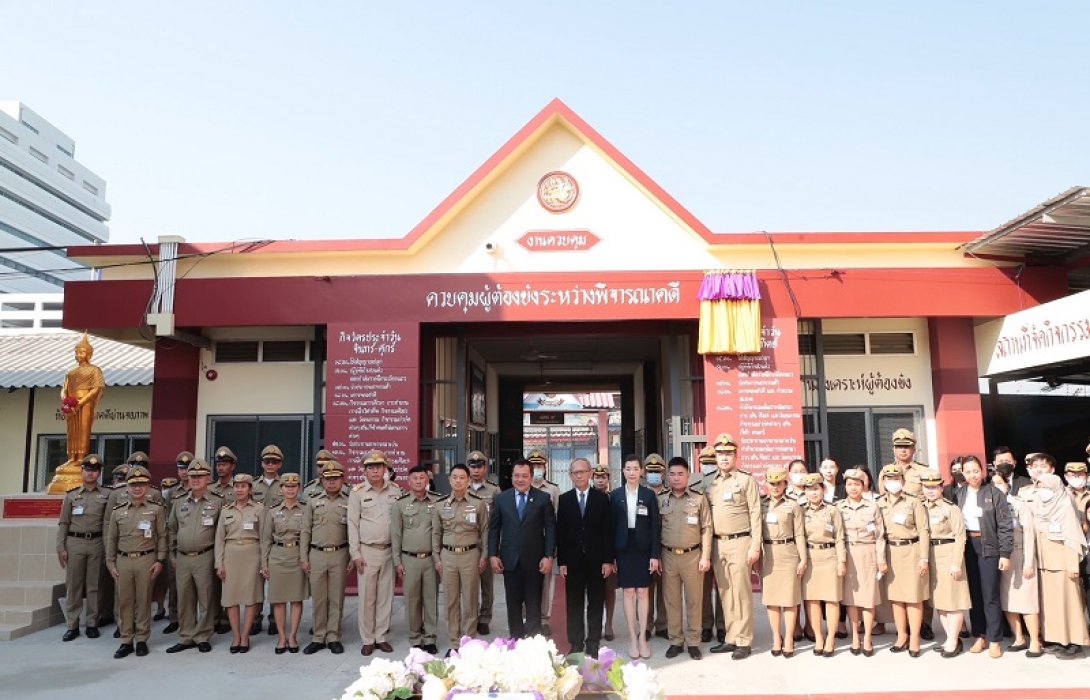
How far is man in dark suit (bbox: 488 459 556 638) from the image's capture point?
6199 mm

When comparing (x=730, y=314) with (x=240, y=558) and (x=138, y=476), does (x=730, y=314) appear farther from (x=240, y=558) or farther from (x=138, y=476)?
(x=138, y=476)

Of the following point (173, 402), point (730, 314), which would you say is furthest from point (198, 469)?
point (730, 314)

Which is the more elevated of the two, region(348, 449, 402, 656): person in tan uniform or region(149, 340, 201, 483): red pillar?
region(149, 340, 201, 483): red pillar

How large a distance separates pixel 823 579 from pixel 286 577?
4.23 meters

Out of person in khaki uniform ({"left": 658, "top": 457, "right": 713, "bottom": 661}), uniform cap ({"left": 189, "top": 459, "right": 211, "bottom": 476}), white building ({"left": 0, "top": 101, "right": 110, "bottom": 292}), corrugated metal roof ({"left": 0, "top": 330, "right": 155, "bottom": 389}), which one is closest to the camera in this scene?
person in khaki uniform ({"left": 658, "top": 457, "right": 713, "bottom": 661})

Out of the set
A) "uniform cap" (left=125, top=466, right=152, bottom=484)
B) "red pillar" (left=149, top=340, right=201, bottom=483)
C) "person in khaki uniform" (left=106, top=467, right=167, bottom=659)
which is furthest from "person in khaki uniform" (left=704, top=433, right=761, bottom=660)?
"red pillar" (left=149, top=340, right=201, bottom=483)

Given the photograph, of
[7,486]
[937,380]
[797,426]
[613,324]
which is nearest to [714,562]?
[797,426]

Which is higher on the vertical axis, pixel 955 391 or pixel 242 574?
pixel 955 391

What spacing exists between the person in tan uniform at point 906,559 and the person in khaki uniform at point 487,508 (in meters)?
3.20

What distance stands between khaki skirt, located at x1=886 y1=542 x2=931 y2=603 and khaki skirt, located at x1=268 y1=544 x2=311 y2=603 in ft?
15.1

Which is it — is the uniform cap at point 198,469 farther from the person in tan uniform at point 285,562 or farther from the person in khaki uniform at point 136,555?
the person in tan uniform at point 285,562

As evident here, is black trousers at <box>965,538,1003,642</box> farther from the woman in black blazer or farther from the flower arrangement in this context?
the flower arrangement

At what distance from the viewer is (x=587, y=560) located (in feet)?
20.3

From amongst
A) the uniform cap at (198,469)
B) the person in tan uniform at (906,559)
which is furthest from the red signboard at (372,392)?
the person in tan uniform at (906,559)
